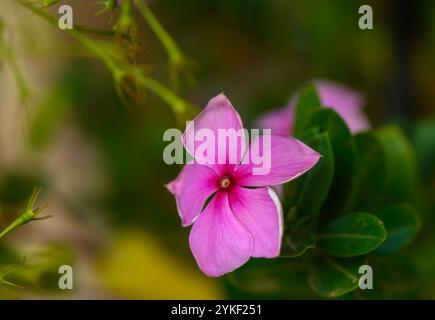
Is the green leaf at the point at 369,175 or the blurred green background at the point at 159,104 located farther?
the blurred green background at the point at 159,104

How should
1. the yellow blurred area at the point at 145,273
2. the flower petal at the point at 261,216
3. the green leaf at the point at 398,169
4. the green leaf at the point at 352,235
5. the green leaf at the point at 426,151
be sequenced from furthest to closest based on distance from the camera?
1. the yellow blurred area at the point at 145,273
2. the green leaf at the point at 426,151
3. the green leaf at the point at 398,169
4. the green leaf at the point at 352,235
5. the flower petal at the point at 261,216

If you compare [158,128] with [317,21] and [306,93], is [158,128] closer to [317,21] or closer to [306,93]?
[317,21]

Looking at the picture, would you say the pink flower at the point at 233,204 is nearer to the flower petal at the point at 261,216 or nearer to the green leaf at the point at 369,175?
the flower petal at the point at 261,216

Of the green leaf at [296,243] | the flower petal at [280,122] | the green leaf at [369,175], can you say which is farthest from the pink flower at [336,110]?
the green leaf at [296,243]

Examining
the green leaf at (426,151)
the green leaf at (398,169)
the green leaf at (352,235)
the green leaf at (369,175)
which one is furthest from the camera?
the green leaf at (426,151)

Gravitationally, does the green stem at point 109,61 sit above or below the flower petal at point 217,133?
above

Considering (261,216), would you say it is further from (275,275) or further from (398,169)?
(398,169)

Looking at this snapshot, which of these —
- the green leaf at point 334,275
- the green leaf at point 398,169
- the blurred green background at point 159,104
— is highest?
the blurred green background at point 159,104
